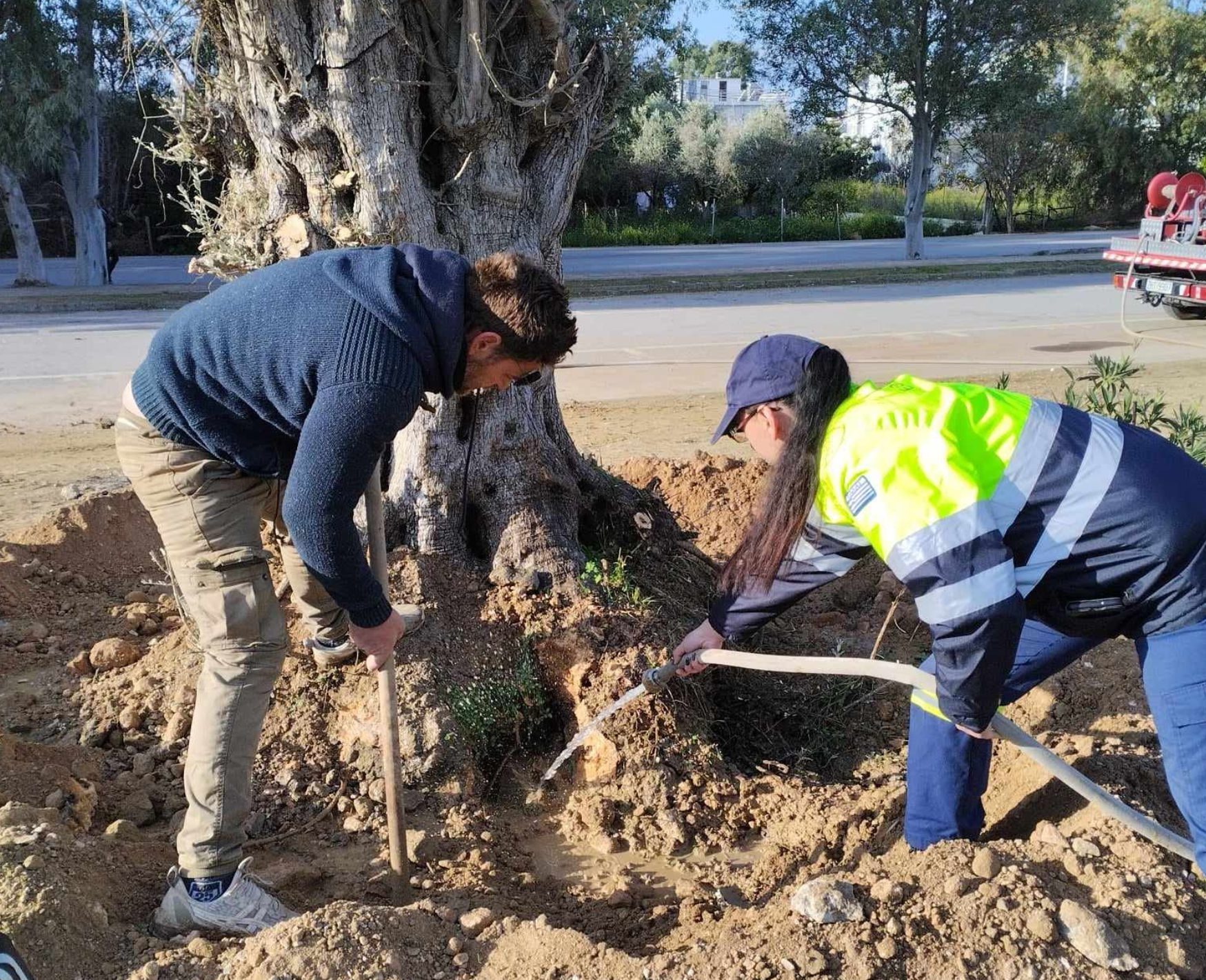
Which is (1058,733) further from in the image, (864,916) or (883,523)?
(883,523)

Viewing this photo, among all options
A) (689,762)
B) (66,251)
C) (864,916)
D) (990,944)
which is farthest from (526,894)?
(66,251)

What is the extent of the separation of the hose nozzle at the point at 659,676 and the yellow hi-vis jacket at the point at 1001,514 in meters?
0.88

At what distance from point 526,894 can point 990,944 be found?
1.32m

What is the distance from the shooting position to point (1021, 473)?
→ 233 cm

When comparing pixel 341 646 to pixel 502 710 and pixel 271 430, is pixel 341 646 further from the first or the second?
pixel 271 430

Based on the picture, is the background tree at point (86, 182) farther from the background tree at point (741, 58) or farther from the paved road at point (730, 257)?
the background tree at point (741, 58)

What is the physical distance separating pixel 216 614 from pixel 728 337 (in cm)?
1028

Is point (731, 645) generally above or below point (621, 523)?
below

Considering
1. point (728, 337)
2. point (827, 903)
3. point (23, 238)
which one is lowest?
point (827, 903)

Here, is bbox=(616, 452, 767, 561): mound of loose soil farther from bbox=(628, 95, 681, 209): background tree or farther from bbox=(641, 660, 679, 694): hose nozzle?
bbox=(628, 95, 681, 209): background tree

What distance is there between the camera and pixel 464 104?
3742mm

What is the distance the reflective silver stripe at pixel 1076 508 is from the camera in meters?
2.36

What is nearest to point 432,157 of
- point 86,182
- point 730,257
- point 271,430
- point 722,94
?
point 271,430

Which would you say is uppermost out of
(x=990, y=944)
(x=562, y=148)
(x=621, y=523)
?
(x=562, y=148)
